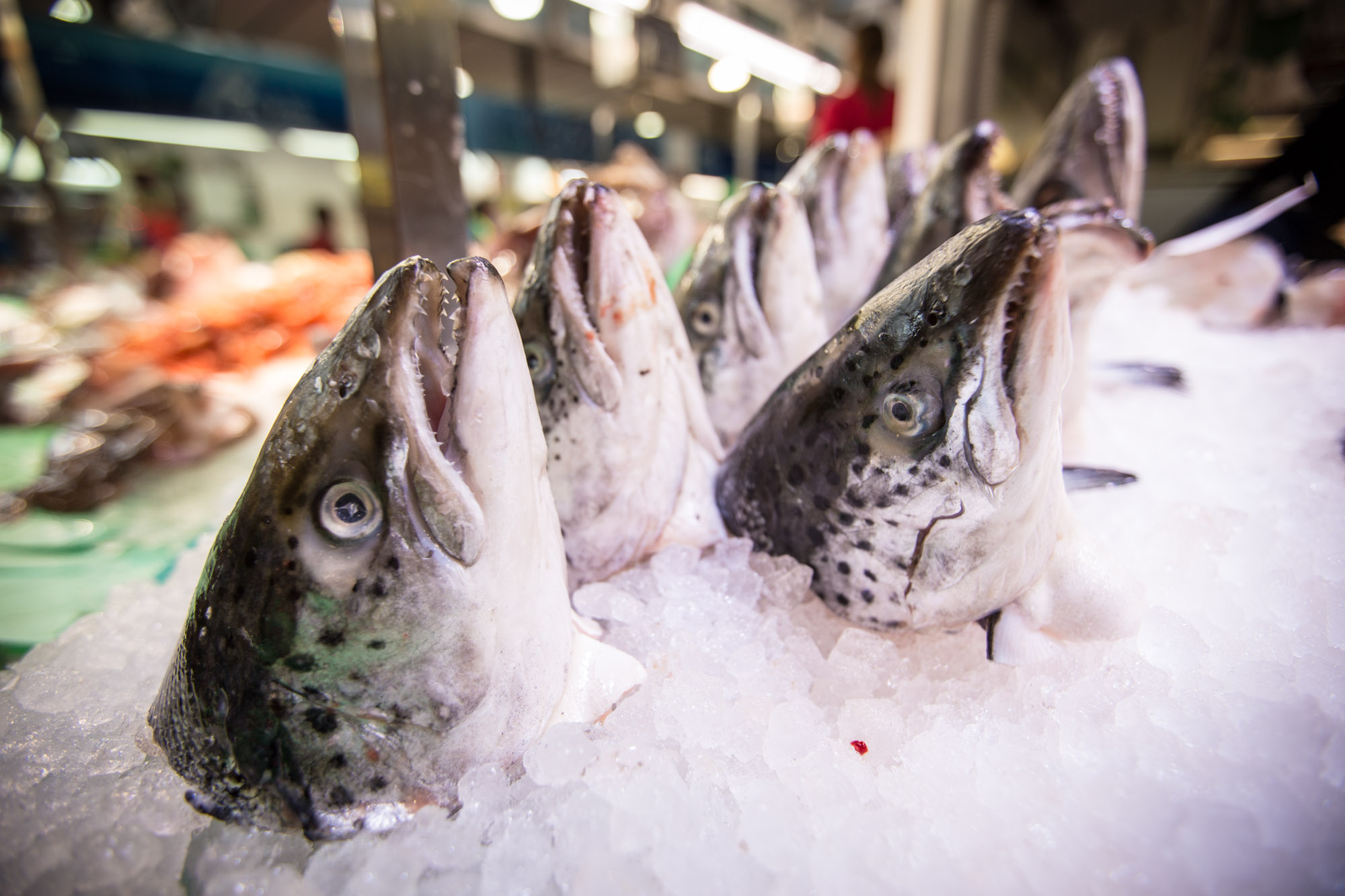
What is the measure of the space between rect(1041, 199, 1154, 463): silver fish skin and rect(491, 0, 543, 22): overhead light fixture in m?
8.78

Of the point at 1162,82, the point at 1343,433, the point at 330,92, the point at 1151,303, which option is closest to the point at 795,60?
the point at 1162,82

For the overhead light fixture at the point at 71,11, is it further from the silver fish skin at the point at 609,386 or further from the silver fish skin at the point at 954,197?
the silver fish skin at the point at 954,197

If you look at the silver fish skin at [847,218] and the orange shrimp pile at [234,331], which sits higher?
the silver fish skin at [847,218]

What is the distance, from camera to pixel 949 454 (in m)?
1.00

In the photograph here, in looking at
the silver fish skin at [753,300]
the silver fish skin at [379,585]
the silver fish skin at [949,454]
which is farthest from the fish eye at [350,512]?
the silver fish skin at [753,300]

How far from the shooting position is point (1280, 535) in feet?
4.43

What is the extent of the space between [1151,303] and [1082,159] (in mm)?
1826

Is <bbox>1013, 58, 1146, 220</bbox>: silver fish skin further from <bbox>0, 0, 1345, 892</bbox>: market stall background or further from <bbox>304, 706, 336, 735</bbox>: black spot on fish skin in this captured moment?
<bbox>304, 706, 336, 735</bbox>: black spot on fish skin

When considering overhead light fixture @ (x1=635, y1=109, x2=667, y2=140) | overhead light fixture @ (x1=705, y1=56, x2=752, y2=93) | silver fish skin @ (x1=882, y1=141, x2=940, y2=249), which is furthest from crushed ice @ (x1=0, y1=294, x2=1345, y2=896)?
overhead light fixture @ (x1=635, y1=109, x2=667, y2=140)

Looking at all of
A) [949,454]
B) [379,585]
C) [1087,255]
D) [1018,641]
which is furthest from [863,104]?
[379,585]

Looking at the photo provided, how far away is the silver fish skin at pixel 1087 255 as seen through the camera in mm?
1325

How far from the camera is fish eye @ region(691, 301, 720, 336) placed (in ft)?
5.57

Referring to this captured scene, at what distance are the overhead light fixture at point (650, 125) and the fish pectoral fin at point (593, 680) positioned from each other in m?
14.3

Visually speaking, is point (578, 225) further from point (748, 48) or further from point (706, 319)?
point (748, 48)
